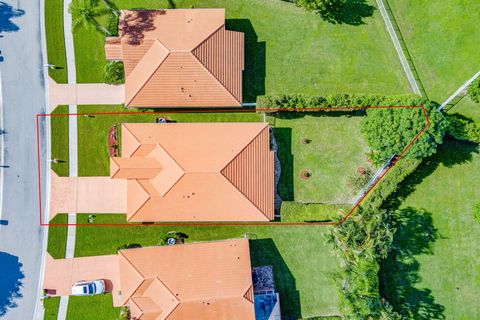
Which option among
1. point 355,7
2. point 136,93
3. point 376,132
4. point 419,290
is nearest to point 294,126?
point 376,132

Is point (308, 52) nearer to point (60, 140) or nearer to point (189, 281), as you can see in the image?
point (189, 281)

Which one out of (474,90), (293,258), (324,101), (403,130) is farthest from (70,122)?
(474,90)

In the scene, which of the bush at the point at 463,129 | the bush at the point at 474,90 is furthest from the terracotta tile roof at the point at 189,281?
the bush at the point at 474,90

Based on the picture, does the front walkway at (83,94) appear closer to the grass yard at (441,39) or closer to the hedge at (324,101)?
the hedge at (324,101)

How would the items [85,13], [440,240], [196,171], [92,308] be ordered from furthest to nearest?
[92,308] < [440,240] < [85,13] < [196,171]

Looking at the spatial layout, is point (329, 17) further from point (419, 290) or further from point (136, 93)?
point (419, 290)

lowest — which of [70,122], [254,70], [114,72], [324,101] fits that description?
[324,101]

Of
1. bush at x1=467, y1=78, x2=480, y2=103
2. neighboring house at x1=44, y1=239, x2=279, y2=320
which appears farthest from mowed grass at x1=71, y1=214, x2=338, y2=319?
bush at x1=467, y1=78, x2=480, y2=103
